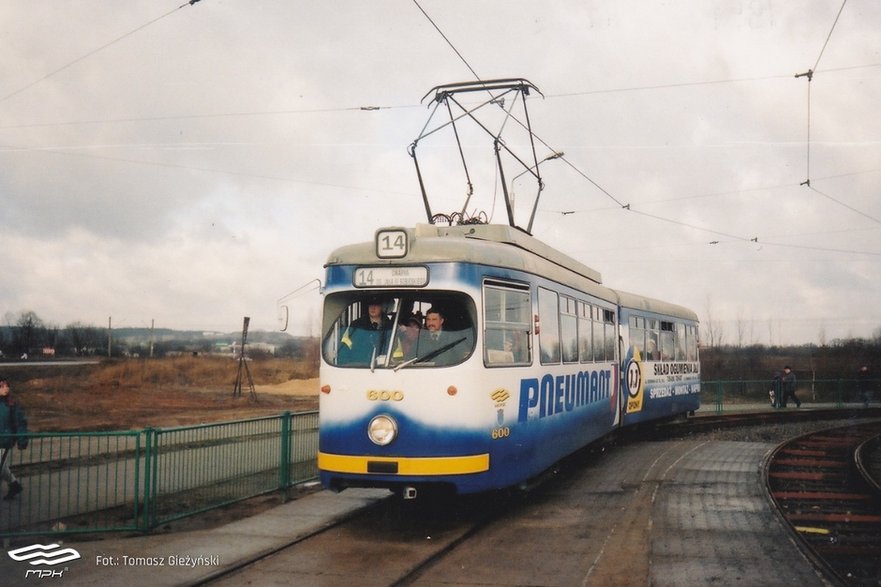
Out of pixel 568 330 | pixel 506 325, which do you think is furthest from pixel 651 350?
pixel 506 325

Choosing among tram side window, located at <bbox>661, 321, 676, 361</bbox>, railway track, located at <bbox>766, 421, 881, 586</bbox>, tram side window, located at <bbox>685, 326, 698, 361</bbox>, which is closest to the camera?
railway track, located at <bbox>766, 421, 881, 586</bbox>

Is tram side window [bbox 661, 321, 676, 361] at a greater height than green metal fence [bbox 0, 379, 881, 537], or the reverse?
tram side window [bbox 661, 321, 676, 361]

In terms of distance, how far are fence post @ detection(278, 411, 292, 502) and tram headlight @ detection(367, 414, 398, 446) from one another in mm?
3550

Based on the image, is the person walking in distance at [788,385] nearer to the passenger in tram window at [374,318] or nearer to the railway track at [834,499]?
the railway track at [834,499]

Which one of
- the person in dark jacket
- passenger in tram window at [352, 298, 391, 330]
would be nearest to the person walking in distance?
passenger in tram window at [352, 298, 391, 330]

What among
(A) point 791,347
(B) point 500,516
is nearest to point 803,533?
(B) point 500,516

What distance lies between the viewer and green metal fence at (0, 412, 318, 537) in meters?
9.45

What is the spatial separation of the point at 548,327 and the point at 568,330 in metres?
1.28

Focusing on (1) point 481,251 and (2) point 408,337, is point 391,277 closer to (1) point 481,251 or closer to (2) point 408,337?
(2) point 408,337

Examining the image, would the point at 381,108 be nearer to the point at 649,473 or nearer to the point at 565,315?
the point at 565,315

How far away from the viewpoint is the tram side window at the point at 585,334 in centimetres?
1298

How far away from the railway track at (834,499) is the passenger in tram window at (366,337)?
501 centimetres

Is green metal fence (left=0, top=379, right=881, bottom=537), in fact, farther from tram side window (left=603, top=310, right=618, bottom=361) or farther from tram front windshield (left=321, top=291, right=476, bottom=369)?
tram side window (left=603, top=310, right=618, bottom=361)

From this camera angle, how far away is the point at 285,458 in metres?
12.0
